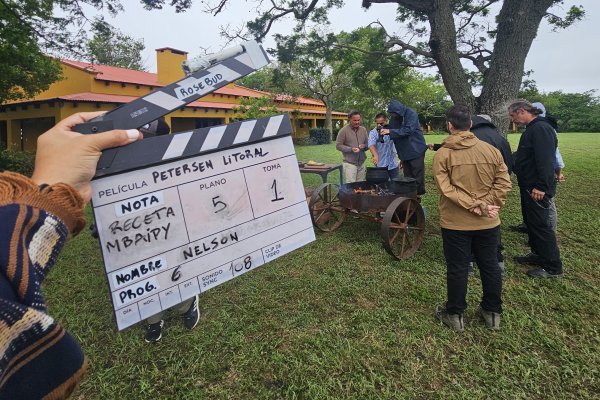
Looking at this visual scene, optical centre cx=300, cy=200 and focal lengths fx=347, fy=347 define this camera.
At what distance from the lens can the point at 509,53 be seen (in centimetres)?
789

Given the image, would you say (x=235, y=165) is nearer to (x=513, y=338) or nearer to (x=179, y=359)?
(x=179, y=359)

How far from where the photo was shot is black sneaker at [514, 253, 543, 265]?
440cm

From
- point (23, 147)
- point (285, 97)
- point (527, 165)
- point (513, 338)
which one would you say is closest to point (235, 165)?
point (513, 338)

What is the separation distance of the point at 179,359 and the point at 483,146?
3.22m

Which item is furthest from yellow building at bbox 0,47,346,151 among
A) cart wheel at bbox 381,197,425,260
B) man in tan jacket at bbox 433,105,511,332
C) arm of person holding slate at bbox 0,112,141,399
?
arm of person holding slate at bbox 0,112,141,399

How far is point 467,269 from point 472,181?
80cm

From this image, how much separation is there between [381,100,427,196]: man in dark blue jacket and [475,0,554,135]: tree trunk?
324 cm

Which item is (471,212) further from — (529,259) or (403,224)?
(529,259)

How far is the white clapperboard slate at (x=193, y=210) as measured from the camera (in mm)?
1304

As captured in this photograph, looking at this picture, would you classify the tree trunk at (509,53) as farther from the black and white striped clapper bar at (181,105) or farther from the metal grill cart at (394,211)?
the black and white striped clapper bar at (181,105)

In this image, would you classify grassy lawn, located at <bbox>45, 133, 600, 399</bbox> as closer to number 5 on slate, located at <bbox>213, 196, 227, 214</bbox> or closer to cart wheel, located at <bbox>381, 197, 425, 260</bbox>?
cart wheel, located at <bbox>381, 197, 425, 260</bbox>

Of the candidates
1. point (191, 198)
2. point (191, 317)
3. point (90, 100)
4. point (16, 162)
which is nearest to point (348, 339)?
point (191, 317)

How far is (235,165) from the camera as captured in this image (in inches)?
61.9

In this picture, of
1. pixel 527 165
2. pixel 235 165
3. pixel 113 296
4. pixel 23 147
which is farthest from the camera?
pixel 23 147
